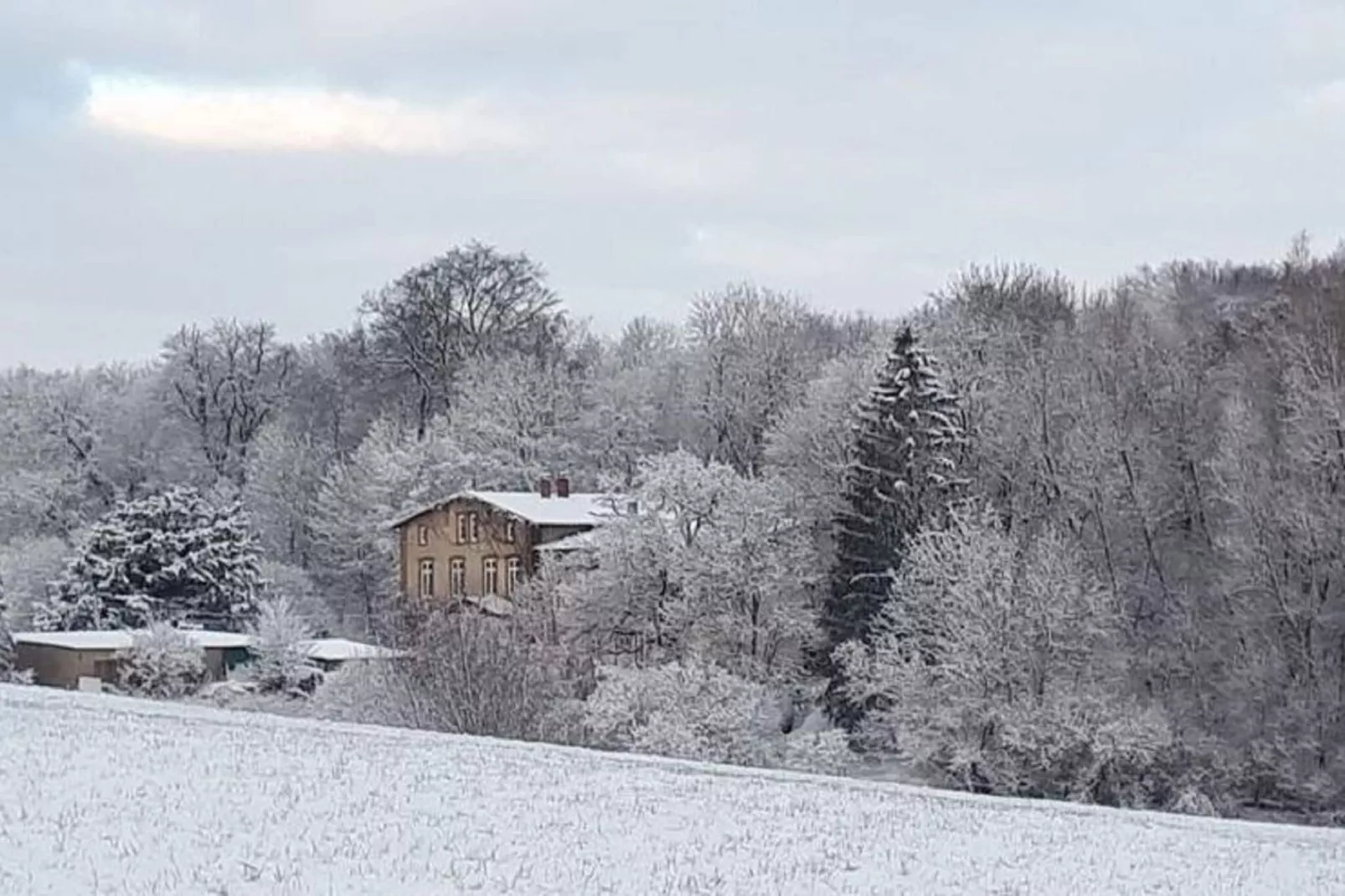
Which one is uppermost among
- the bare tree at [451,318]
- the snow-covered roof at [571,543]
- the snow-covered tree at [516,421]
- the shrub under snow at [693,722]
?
the bare tree at [451,318]

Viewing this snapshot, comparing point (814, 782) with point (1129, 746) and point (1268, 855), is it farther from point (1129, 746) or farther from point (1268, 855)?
point (1129, 746)

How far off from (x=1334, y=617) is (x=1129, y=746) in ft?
16.3

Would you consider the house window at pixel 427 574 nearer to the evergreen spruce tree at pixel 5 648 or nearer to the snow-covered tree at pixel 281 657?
the snow-covered tree at pixel 281 657

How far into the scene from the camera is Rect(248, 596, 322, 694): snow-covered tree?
152 ft

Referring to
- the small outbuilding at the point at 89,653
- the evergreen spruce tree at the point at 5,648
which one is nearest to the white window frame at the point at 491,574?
the small outbuilding at the point at 89,653

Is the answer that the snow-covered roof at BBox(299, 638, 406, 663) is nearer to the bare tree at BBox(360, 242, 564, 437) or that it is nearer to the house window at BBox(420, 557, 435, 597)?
the house window at BBox(420, 557, 435, 597)

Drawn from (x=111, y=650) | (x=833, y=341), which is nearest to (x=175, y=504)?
(x=111, y=650)

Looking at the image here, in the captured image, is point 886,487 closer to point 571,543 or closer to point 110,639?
point 571,543

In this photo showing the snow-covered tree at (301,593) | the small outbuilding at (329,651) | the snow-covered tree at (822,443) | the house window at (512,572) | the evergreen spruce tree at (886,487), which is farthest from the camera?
the snow-covered tree at (301,593)

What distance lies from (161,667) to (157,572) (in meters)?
9.85

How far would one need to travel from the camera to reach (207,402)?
71.6 meters

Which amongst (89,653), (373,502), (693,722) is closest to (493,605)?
(89,653)

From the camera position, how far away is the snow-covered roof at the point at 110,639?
161ft

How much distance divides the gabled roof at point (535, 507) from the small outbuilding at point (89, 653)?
25.8ft
